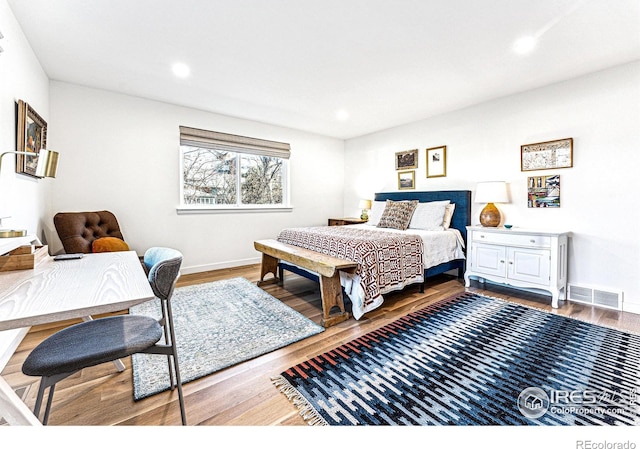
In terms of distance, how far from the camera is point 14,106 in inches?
85.2

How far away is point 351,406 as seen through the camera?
150 centimetres

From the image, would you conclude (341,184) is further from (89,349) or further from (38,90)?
(89,349)

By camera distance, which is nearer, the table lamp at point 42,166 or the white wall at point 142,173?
the table lamp at point 42,166

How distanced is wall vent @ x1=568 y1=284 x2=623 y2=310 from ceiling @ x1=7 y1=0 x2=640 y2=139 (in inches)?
87.3

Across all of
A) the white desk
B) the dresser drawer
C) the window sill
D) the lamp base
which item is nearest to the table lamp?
the white desk

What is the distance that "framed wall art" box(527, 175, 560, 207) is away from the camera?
321cm

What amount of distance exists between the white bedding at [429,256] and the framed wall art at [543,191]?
3.05 ft

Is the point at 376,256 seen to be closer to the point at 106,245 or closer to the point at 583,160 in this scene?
the point at 583,160

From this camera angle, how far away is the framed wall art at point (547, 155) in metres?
3.12

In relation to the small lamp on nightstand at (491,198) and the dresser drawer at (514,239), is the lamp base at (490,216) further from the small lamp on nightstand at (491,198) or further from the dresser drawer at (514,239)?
the dresser drawer at (514,239)

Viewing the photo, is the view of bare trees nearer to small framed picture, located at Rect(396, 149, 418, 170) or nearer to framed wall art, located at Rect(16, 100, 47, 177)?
framed wall art, located at Rect(16, 100, 47, 177)

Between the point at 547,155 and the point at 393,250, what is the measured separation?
211cm

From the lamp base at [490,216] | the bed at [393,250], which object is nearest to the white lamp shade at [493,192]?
the lamp base at [490,216]

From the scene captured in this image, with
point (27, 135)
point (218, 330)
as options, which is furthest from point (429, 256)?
point (27, 135)
